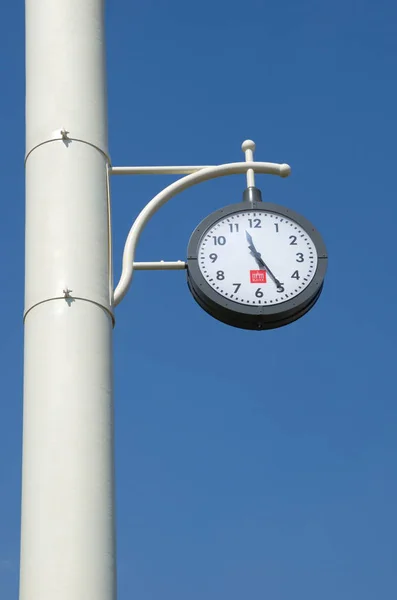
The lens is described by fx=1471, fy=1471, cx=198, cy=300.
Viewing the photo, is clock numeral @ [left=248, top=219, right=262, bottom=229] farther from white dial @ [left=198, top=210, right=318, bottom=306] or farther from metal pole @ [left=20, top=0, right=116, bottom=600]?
metal pole @ [left=20, top=0, right=116, bottom=600]

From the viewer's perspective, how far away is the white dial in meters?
6.52

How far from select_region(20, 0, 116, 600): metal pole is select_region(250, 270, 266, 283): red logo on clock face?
76cm

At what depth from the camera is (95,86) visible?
21.2 feet

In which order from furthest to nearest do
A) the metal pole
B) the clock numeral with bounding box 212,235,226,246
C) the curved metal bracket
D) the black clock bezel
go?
the clock numeral with bounding box 212,235,226,246 < the black clock bezel < the curved metal bracket < the metal pole

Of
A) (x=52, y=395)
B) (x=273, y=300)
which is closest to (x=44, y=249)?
(x=52, y=395)

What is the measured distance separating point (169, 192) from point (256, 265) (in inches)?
20.1

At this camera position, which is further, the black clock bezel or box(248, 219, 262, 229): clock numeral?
→ box(248, 219, 262, 229): clock numeral

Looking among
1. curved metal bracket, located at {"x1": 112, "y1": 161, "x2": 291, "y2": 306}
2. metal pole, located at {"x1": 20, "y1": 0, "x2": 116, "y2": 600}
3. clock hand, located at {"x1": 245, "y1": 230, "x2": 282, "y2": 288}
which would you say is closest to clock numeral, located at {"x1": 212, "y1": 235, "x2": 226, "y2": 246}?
clock hand, located at {"x1": 245, "y1": 230, "x2": 282, "y2": 288}

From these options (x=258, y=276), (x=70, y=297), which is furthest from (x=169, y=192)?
(x=70, y=297)

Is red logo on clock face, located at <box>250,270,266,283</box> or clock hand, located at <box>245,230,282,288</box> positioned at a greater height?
clock hand, located at <box>245,230,282,288</box>

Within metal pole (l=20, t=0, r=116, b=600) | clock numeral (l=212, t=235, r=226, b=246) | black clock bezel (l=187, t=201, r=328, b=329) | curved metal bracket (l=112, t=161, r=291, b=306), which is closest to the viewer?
metal pole (l=20, t=0, r=116, b=600)

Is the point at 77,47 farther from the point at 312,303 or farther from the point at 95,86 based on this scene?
the point at 312,303

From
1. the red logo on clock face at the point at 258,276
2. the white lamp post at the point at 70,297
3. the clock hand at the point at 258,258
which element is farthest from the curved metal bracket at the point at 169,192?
the red logo on clock face at the point at 258,276

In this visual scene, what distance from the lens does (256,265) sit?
657 centimetres
